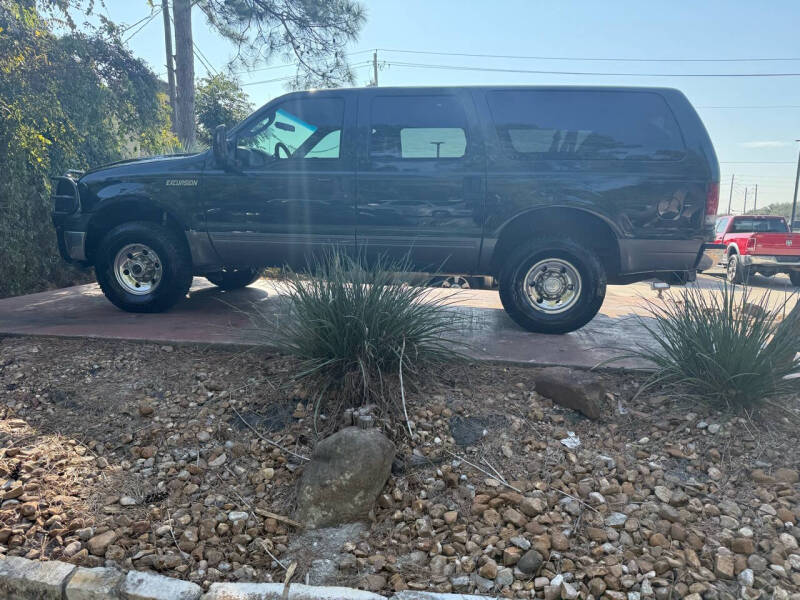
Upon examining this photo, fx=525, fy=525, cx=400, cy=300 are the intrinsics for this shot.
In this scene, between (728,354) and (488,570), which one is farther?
(728,354)

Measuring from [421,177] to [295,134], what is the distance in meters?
1.24

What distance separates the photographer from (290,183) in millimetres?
4770

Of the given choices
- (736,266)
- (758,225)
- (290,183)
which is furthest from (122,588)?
(758,225)

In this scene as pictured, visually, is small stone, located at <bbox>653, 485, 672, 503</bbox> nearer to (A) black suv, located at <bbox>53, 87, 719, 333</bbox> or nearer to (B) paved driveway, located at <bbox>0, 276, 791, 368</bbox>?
(B) paved driveway, located at <bbox>0, 276, 791, 368</bbox>

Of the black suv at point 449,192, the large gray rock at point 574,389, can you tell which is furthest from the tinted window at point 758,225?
the large gray rock at point 574,389

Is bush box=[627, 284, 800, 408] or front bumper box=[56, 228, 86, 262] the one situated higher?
front bumper box=[56, 228, 86, 262]

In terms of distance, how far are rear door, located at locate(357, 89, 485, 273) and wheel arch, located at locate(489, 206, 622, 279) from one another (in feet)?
0.90

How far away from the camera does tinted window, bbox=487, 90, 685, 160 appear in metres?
4.45

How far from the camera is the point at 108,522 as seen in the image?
245 cm

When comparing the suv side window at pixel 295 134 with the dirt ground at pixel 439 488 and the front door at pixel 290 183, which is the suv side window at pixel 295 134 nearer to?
the front door at pixel 290 183

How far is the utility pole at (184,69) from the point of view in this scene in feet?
35.7

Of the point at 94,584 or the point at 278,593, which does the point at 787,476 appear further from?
the point at 94,584

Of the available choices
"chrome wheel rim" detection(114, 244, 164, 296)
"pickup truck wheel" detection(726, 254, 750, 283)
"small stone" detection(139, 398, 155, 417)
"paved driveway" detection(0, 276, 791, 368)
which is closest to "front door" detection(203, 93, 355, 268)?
"paved driveway" detection(0, 276, 791, 368)

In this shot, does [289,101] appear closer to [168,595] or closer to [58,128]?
[168,595]
